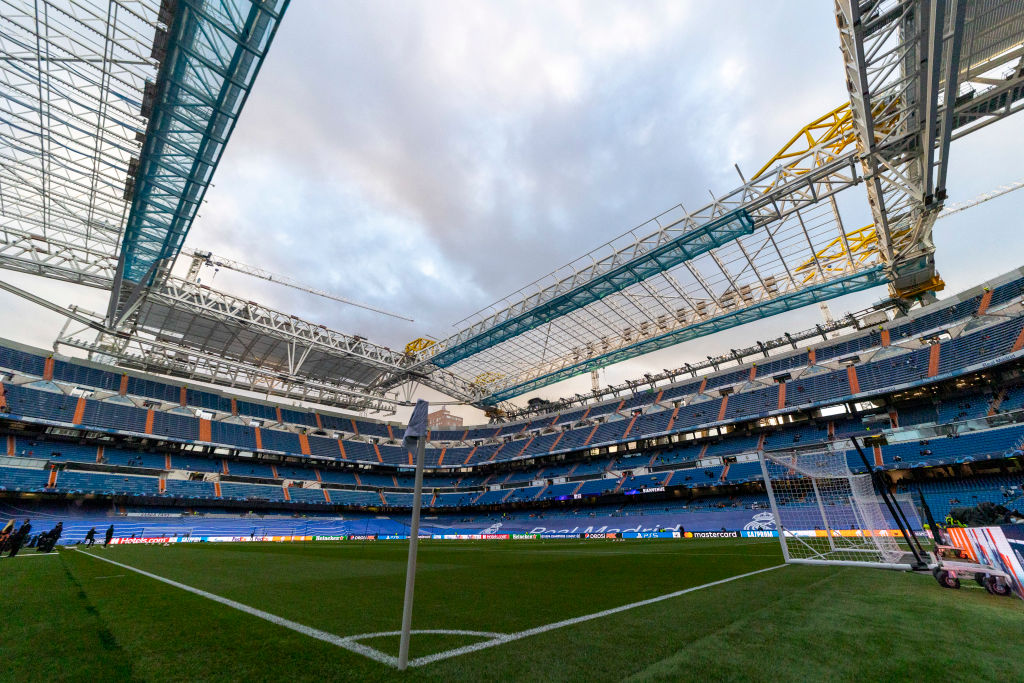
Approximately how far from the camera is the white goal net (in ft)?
32.8

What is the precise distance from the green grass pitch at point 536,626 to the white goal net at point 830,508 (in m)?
2.49

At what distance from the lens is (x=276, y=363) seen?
37625mm

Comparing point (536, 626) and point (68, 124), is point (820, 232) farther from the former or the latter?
point (68, 124)

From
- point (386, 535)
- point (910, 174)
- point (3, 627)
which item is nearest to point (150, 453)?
point (386, 535)

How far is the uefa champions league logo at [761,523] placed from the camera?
26019 mm

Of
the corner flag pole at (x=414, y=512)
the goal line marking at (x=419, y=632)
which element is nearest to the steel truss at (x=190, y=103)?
the corner flag pole at (x=414, y=512)

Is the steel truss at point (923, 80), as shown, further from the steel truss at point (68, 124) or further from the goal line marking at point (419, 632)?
the steel truss at point (68, 124)

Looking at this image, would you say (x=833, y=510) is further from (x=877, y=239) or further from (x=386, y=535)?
(x=386, y=535)

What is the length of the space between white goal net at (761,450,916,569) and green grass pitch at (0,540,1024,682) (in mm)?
2486

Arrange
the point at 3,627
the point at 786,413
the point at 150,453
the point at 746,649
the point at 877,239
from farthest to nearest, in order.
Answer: the point at 150,453 < the point at 786,413 < the point at 877,239 < the point at 3,627 < the point at 746,649

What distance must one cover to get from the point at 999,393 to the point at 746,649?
35271mm

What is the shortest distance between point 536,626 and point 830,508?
22014mm

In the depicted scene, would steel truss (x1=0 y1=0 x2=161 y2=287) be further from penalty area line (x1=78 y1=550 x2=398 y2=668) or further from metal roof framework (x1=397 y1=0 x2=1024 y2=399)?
metal roof framework (x1=397 y1=0 x2=1024 y2=399)

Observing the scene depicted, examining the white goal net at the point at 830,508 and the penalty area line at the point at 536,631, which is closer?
the penalty area line at the point at 536,631
